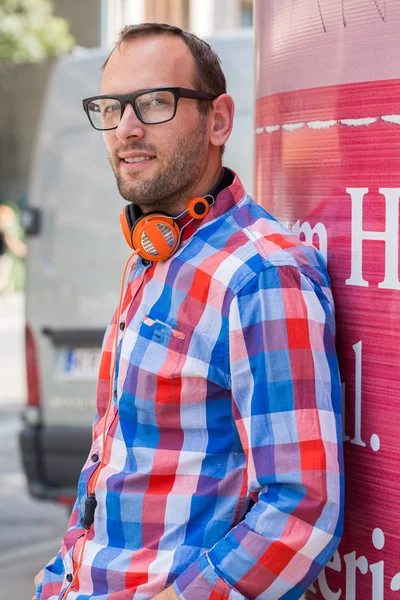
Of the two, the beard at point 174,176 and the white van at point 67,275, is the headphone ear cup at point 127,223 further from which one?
the white van at point 67,275

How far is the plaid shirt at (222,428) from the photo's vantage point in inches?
61.8

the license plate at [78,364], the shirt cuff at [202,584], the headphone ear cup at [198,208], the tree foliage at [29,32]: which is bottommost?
the license plate at [78,364]

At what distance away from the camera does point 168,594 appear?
164 centimetres

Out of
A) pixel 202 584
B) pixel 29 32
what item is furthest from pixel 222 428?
pixel 29 32

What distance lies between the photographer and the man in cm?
158

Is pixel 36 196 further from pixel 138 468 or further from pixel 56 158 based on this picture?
pixel 138 468

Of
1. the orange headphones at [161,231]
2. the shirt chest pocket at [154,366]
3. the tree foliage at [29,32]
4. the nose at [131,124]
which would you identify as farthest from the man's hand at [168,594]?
the tree foliage at [29,32]

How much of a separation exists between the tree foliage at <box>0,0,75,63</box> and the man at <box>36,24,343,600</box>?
60.1ft

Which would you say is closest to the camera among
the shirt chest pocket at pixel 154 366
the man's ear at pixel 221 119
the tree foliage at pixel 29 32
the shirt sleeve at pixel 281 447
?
the shirt sleeve at pixel 281 447

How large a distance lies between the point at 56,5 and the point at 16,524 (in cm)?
1741

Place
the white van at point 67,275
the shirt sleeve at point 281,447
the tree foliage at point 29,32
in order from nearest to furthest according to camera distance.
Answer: the shirt sleeve at point 281,447 → the white van at point 67,275 → the tree foliage at point 29,32

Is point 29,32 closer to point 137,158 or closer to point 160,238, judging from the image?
point 137,158

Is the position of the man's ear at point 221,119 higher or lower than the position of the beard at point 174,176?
higher

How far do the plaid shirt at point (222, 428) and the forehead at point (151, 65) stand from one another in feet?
0.74
